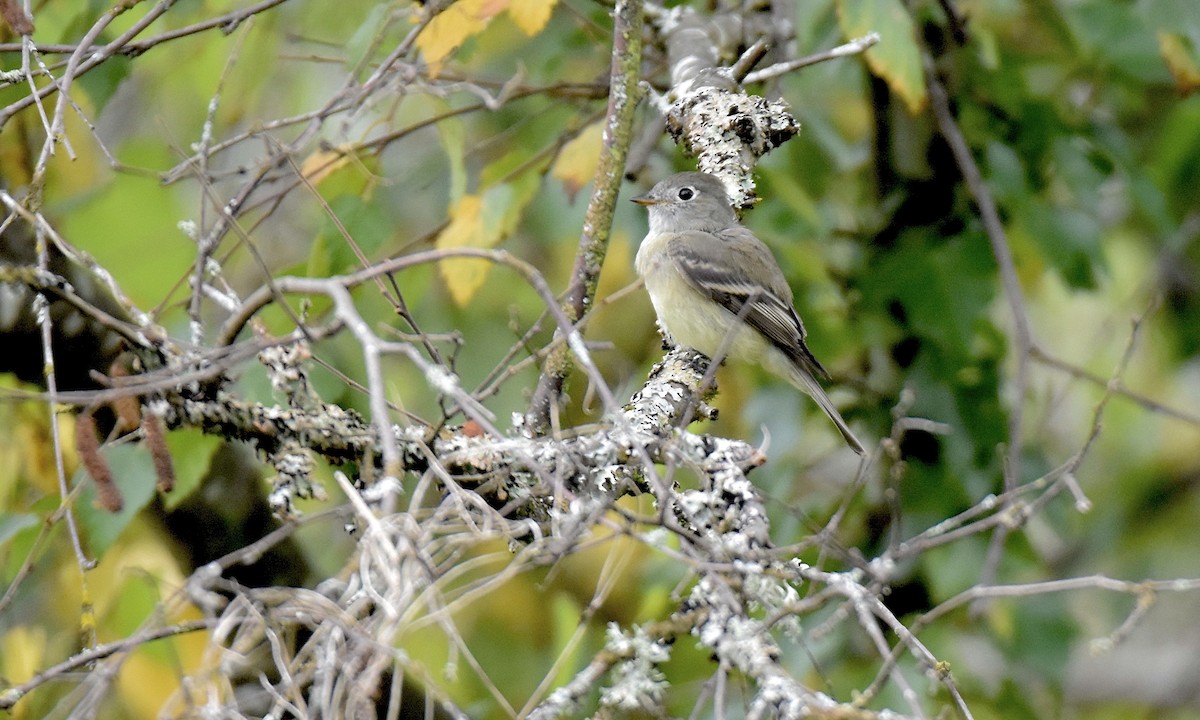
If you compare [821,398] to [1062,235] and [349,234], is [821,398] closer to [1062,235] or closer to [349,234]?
[1062,235]

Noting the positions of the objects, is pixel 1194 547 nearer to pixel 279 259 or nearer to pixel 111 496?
pixel 279 259

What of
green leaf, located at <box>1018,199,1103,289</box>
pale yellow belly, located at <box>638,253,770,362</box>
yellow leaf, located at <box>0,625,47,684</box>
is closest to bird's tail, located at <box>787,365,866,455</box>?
pale yellow belly, located at <box>638,253,770,362</box>

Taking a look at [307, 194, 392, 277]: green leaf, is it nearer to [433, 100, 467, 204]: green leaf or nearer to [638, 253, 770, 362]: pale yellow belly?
[433, 100, 467, 204]: green leaf

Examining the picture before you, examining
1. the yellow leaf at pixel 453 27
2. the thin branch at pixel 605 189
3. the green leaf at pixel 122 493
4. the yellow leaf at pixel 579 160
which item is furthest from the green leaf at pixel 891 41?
the green leaf at pixel 122 493

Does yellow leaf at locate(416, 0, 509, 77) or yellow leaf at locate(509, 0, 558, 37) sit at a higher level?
yellow leaf at locate(509, 0, 558, 37)

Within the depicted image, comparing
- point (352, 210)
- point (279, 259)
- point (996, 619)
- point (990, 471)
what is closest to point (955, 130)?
point (990, 471)

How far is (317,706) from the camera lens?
1965 mm

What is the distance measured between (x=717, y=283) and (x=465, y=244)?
1.57 m

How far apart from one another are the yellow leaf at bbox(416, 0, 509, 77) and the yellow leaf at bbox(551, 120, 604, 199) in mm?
697

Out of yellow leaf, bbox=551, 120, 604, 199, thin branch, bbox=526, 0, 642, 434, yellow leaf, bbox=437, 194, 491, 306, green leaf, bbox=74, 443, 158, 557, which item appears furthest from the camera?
yellow leaf, bbox=551, 120, 604, 199

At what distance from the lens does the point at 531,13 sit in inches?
146

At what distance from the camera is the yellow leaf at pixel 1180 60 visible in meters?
4.60

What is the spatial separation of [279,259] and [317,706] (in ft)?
19.2

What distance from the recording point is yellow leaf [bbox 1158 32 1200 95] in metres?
4.60
